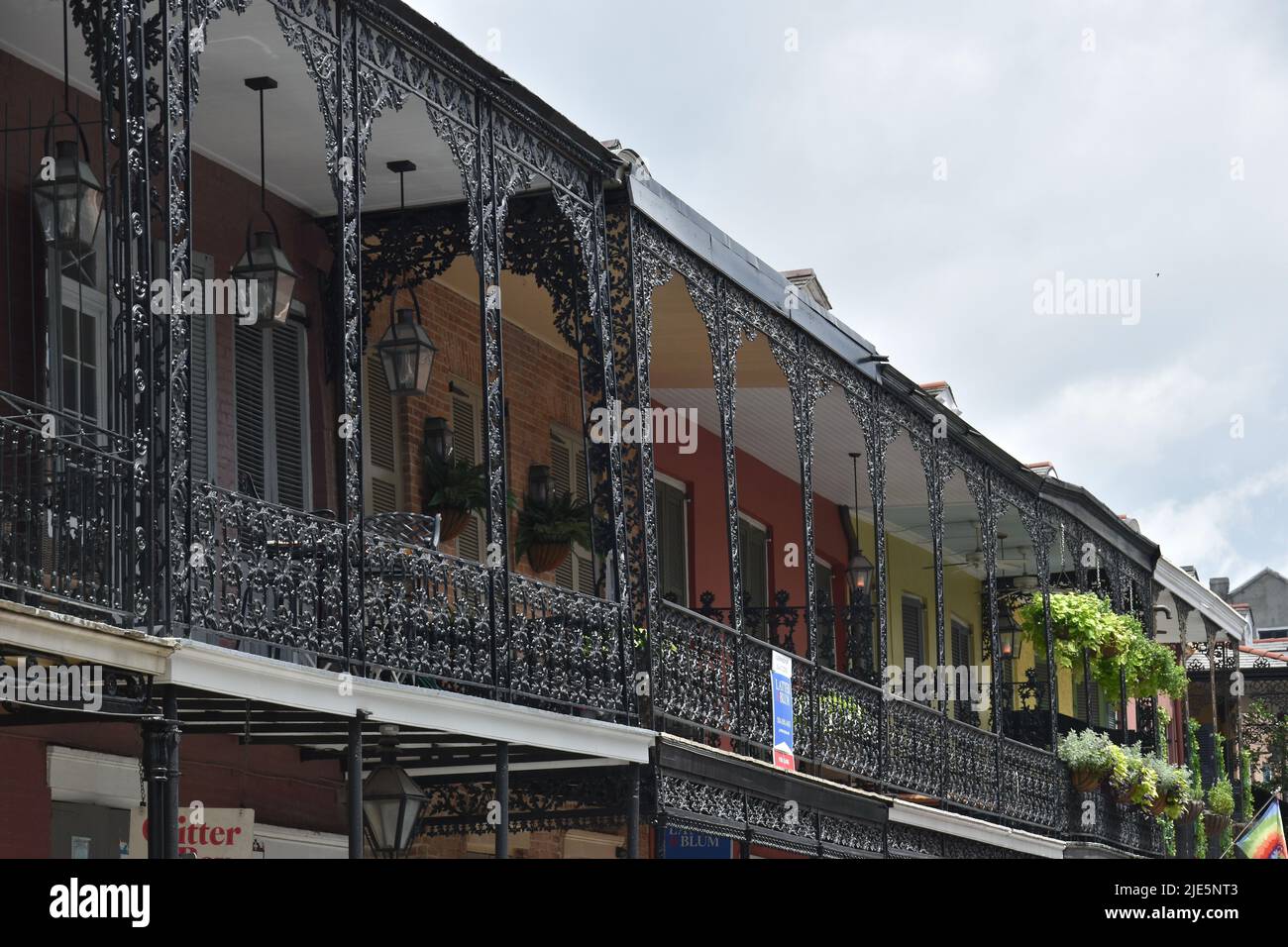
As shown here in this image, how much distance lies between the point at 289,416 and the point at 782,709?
3.69 m

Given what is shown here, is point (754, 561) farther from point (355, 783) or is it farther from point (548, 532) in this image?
point (355, 783)

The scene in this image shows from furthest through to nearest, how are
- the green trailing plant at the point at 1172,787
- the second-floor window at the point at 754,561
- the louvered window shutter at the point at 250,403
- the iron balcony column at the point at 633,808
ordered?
the green trailing plant at the point at 1172,787 < the second-floor window at the point at 754,561 < the louvered window shutter at the point at 250,403 < the iron balcony column at the point at 633,808

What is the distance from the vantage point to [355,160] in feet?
28.3

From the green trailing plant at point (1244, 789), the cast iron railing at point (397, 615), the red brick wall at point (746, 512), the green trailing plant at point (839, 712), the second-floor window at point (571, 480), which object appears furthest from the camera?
the green trailing plant at point (1244, 789)

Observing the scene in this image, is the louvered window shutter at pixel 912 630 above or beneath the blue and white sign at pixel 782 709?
above

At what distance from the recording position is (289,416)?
36.7ft

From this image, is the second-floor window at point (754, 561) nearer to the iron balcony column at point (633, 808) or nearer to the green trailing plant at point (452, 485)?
the green trailing plant at point (452, 485)

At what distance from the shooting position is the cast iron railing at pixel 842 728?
11148 millimetres

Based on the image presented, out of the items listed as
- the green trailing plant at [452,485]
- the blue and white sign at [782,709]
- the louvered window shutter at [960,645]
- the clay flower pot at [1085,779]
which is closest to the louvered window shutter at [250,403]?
the green trailing plant at [452,485]

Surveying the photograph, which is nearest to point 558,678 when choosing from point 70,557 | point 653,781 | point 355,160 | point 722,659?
point 653,781

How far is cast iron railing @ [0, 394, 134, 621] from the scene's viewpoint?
651 centimetres

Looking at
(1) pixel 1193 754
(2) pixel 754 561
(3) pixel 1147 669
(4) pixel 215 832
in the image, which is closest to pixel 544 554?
(4) pixel 215 832

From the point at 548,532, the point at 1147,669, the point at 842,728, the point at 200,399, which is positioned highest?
the point at 200,399
